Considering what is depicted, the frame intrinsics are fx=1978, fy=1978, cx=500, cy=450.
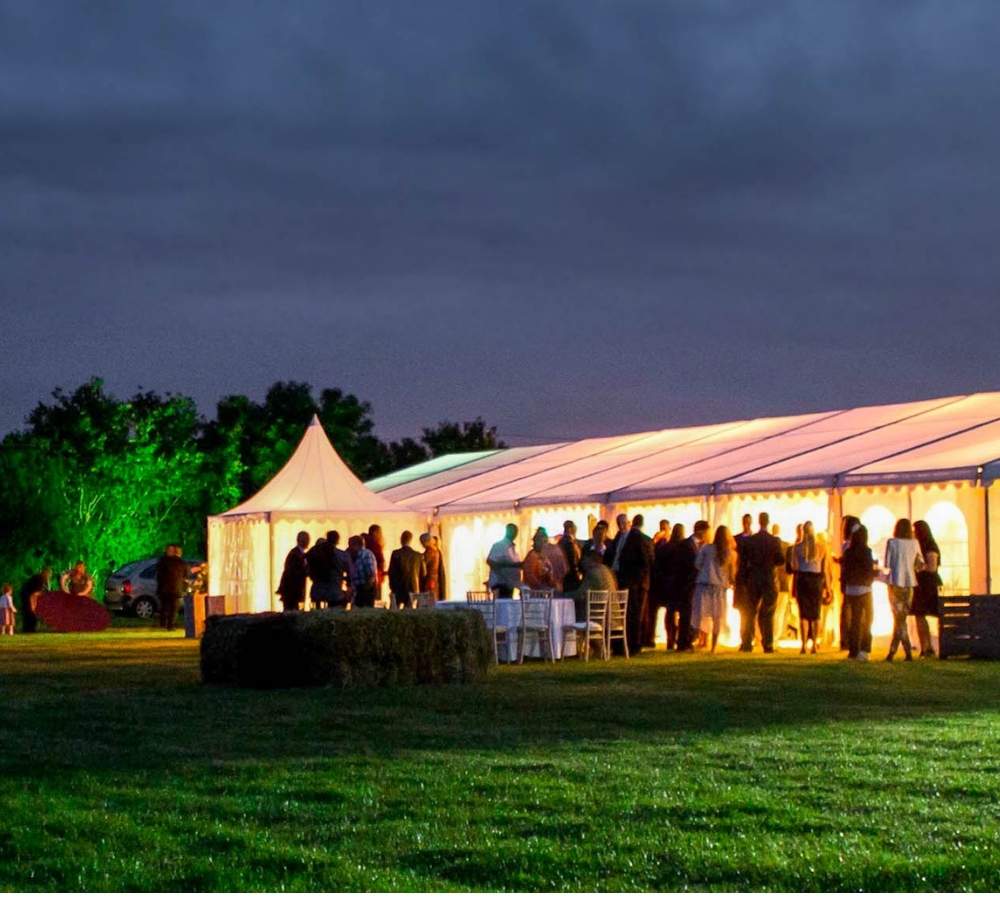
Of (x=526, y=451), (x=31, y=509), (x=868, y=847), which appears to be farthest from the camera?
(x=31, y=509)

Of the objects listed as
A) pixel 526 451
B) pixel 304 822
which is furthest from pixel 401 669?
pixel 526 451

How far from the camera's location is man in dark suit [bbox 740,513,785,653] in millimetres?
22625

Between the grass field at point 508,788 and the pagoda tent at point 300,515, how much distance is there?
14.3m

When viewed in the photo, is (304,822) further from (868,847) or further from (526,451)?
(526,451)

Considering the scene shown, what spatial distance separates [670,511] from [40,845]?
19.5m

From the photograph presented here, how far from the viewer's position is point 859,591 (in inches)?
813

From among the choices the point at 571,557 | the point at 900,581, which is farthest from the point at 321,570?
the point at 900,581

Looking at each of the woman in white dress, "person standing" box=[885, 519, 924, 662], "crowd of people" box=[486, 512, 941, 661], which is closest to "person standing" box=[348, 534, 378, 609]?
"crowd of people" box=[486, 512, 941, 661]

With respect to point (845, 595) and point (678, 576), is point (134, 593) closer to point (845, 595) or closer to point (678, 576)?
point (678, 576)

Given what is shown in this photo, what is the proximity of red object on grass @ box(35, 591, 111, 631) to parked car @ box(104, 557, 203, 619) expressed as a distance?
979 centimetres

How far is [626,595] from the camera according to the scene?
2192 centimetres

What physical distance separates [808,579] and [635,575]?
2134 millimetres

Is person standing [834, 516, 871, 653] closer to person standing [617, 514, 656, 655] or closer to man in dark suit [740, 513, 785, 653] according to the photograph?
man in dark suit [740, 513, 785, 653]

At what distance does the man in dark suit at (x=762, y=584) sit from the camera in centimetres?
2262
